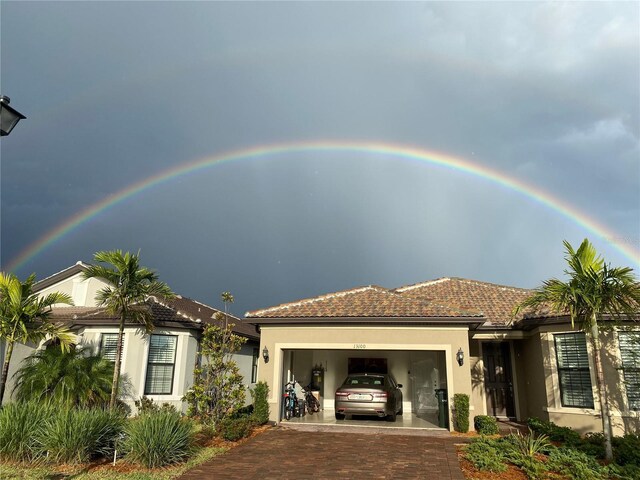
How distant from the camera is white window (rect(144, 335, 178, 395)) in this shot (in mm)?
15164

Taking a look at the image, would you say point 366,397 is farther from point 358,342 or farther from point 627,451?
point 627,451

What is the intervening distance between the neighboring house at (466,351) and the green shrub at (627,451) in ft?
6.82

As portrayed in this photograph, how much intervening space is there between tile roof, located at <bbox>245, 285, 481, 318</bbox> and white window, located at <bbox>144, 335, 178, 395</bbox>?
11.4 feet

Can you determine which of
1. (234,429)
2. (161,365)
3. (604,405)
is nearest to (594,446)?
(604,405)

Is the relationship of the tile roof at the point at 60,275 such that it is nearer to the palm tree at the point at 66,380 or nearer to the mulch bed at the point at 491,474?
the palm tree at the point at 66,380

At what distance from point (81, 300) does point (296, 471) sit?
13.8 metres

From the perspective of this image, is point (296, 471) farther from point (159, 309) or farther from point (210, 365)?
point (159, 309)

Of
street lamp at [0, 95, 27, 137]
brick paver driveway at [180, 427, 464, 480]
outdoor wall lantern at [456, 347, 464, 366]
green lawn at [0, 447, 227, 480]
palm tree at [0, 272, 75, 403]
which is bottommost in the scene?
green lawn at [0, 447, 227, 480]

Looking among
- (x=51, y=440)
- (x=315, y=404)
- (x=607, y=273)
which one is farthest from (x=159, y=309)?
(x=607, y=273)

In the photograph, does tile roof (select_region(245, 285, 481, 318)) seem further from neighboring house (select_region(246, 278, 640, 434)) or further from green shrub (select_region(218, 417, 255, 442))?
green shrub (select_region(218, 417, 255, 442))

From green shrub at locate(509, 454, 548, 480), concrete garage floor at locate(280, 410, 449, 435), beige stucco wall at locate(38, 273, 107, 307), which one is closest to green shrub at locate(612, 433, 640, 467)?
green shrub at locate(509, 454, 548, 480)

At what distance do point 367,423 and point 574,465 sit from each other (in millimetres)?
6793

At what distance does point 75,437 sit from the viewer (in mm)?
8469

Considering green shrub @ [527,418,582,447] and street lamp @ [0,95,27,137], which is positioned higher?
street lamp @ [0,95,27,137]
